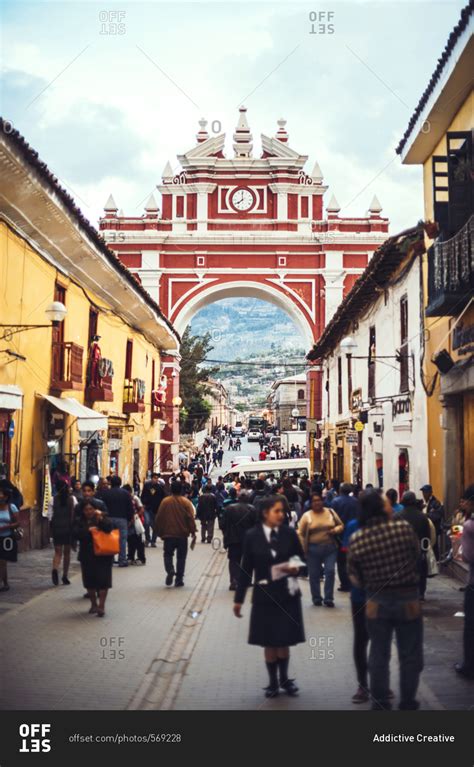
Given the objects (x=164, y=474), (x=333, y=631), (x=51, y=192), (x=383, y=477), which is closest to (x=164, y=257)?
(x=164, y=474)

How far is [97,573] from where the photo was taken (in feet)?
28.2

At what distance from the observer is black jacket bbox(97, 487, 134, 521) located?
11258 millimetres

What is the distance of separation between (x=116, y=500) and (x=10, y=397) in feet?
7.05

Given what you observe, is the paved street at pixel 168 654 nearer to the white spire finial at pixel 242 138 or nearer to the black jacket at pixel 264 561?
the black jacket at pixel 264 561

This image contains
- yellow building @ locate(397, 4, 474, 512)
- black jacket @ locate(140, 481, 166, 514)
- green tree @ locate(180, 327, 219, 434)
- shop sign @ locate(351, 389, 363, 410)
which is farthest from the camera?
green tree @ locate(180, 327, 219, 434)

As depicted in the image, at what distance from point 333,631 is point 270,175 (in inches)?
1356

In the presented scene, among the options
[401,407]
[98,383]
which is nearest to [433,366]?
[401,407]

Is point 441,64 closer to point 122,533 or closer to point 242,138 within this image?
point 122,533

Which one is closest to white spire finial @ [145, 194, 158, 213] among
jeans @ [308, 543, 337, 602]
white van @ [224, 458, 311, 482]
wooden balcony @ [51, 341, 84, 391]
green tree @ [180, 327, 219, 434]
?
green tree @ [180, 327, 219, 434]

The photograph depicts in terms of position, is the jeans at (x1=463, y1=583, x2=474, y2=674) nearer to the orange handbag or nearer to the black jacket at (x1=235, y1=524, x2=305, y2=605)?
the black jacket at (x1=235, y1=524, x2=305, y2=605)

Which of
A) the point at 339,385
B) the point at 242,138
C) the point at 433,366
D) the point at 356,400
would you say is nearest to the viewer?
the point at 433,366

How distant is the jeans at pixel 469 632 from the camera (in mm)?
6656

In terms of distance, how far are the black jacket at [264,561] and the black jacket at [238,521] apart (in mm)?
4614

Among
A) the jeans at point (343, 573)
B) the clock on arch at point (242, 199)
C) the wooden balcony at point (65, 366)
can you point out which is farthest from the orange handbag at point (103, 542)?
the clock on arch at point (242, 199)
